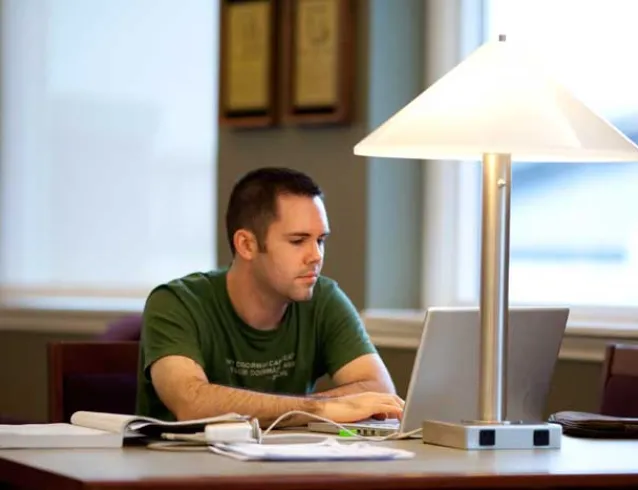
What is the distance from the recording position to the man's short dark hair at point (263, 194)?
10.4ft

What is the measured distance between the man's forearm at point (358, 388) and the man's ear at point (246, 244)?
33 cm

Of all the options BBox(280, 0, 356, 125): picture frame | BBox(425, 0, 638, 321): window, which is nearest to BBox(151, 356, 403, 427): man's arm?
BBox(425, 0, 638, 321): window

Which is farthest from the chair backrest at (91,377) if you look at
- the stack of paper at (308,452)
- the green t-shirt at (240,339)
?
the stack of paper at (308,452)

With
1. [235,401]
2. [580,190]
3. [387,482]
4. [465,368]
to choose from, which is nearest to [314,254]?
[235,401]

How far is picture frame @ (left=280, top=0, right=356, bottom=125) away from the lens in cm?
423

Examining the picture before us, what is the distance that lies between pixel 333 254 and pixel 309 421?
166cm

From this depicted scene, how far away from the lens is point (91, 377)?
10.4 ft

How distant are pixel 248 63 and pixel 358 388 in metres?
1.63

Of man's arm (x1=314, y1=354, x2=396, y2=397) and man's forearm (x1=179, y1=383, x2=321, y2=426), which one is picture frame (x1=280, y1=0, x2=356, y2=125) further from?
man's forearm (x1=179, y1=383, x2=321, y2=426)

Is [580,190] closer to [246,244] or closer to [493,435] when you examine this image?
[246,244]

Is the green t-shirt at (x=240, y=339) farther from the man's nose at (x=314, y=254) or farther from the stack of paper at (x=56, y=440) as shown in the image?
the stack of paper at (x=56, y=440)

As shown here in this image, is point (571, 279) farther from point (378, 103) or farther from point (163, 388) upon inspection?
point (163, 388)

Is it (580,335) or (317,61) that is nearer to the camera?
(580,335)

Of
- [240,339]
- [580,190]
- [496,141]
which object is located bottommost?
[240,339]
